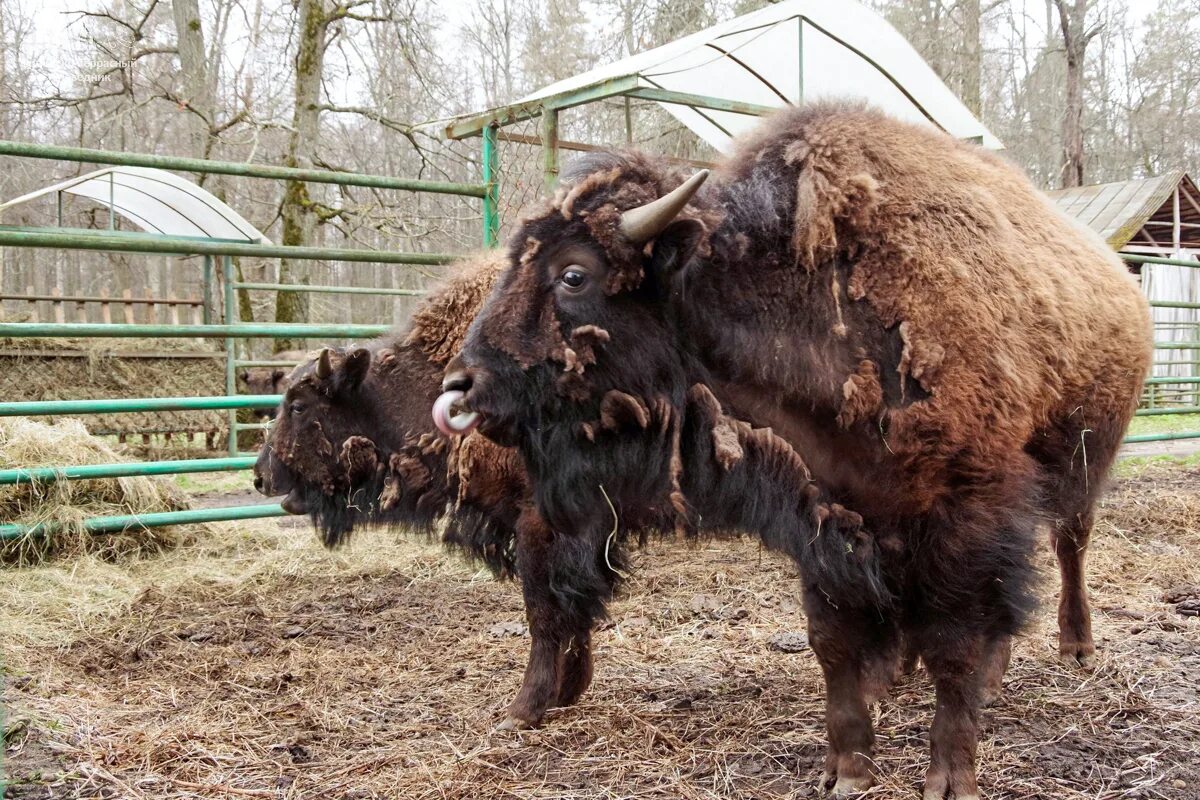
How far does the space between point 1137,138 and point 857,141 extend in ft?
126

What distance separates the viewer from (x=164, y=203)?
1333 cm

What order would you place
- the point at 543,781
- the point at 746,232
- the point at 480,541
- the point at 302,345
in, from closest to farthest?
the point at 746,232 → the point at 543,781 → the point at 480,541 → the point at 302,345

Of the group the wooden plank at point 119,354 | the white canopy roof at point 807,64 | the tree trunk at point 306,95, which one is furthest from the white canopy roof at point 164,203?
the white canopy roof at point 807,64

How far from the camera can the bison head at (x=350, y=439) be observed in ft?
16.0

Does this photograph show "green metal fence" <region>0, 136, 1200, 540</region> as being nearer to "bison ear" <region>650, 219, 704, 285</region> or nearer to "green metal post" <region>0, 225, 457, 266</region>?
"green metal post" <region>0, 225, 457, 266</region>

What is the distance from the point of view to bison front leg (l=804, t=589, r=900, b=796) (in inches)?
125

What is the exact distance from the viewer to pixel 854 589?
3.00 metres

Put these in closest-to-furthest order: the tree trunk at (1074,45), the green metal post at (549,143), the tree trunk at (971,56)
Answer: the green metal post at (549,143), the tree trunk at (971,56), the tree trunk at (1074,45)

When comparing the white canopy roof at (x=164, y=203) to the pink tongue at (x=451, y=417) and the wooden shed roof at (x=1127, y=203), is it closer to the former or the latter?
the pink tongue at (x=451, y=417)

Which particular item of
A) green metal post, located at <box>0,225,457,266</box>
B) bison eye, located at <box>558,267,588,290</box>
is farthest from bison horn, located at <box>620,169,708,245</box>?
green metal post, located at <box>0,225,457,266</box>

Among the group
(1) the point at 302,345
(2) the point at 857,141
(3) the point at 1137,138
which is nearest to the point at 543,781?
(2) the point at 857,141

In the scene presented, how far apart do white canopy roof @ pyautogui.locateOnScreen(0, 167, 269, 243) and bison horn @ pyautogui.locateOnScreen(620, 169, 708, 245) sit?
9817mm

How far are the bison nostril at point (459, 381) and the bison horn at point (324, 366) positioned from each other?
81.6 inches

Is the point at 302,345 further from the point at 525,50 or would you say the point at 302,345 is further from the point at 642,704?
the point at 642,704
